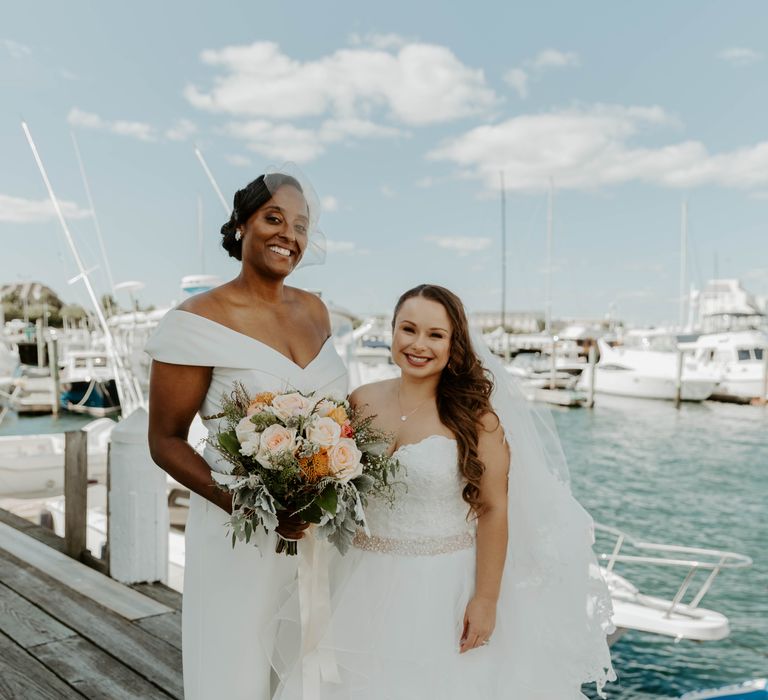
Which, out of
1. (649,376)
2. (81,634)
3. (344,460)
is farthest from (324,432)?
(649,376)

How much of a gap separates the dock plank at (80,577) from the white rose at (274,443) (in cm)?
240

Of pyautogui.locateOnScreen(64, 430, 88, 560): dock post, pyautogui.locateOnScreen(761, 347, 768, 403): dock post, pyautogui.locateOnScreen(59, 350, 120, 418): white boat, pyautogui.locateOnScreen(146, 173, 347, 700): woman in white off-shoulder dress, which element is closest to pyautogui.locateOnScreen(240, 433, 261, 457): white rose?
pyautogui.locateOnScreen(146, 173, 347, 700): woman in white off-shoulder dress

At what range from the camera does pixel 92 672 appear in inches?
123

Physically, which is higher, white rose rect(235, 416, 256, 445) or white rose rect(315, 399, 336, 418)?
white rose rect(315, 399, 336, 418)

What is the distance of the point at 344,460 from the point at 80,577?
3.15 m

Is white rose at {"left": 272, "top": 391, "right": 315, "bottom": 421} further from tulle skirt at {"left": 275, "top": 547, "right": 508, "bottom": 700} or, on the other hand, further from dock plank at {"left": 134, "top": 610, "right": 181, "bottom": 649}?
dock plank at {"left": 134, "top": 610, "right": 181, "bottom": 649}

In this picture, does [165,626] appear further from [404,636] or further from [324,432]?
[324,432]

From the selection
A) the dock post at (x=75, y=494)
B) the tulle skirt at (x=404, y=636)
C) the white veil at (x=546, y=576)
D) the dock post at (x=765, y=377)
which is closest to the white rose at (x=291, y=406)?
the tulle skirt at (x=404, y=636)

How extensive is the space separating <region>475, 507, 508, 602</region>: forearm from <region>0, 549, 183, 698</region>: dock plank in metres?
1.53

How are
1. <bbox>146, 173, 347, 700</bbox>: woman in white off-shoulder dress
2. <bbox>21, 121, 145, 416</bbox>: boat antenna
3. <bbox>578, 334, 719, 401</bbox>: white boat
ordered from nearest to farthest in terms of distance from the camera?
<bbox>146, 173, 347, 700</bbox>: woman in white off-shoulder dress < <bbox>21, 121, 145, 416</bbox>: boat antenna < <bbox>578, 334, 719, 401</bbox>: white boat

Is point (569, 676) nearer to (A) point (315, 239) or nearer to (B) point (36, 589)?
(A) point (315, 239)

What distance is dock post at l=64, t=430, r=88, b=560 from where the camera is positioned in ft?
14.9

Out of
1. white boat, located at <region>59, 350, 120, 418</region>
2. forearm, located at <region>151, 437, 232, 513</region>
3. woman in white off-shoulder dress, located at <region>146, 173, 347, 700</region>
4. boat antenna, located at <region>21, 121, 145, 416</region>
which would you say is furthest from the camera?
white boat, located at <region>59, 350, 120, 418</region>

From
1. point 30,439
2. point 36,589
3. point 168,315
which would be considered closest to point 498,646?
point 168,315
